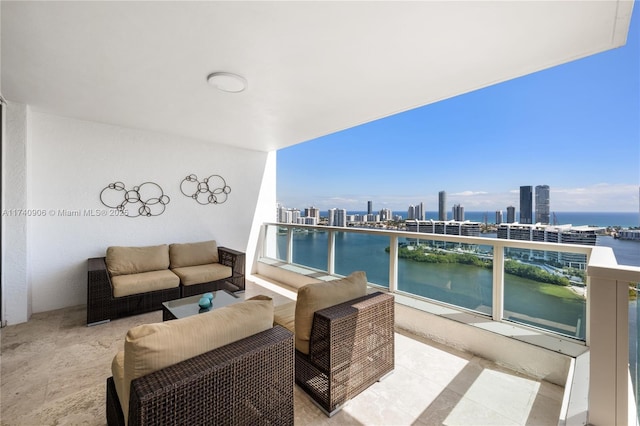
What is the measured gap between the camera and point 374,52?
2.11 metres

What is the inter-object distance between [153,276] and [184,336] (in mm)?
3052

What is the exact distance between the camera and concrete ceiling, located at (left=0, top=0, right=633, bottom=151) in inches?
65.9

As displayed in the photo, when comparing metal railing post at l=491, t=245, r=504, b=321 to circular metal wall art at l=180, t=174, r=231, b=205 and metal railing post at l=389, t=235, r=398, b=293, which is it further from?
circular metal wall art at l=180, t=174, r=231, b=205

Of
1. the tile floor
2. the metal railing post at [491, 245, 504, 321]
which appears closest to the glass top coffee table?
the tile floor

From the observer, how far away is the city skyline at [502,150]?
4.30 metres

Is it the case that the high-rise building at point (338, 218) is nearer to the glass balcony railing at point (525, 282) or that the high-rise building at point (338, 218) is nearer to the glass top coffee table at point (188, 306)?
the glass balcony railing at point (525, 282)

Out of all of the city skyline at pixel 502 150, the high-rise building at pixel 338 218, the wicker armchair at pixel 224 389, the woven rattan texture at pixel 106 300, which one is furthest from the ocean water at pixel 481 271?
the woven rattan texture at pixel 106 300

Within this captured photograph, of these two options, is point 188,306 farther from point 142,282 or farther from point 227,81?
point 227,81

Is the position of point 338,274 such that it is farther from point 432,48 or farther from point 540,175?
point 540,175

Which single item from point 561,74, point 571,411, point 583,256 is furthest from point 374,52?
point 561,74

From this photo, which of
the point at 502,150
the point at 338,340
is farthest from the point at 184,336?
the point at 502,150

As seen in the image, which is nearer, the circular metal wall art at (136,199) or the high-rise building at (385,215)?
the circular metal wall art at (136,199)

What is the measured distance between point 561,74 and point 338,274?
5.62m

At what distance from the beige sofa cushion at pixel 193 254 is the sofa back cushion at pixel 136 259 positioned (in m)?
0.11
